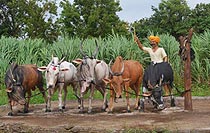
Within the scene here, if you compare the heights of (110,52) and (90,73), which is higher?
(110,52)

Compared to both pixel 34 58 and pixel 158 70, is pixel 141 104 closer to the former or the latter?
pixel 158 70

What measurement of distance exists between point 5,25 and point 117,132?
1265 inches

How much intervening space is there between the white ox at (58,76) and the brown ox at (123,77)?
114cm

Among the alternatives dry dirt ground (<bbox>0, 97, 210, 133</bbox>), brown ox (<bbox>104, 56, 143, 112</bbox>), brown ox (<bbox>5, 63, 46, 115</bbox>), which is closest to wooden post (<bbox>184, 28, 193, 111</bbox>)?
dry dirt ground (<bbox>0, 97, 210, 133</bbox>)

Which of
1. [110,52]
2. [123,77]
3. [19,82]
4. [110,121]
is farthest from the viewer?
[110,52]

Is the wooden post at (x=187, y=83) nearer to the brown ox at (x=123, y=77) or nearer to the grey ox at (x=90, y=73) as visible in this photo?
the brown ox at (x=123, y=77)

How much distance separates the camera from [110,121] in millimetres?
8766

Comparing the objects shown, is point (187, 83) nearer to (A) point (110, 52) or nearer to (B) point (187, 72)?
(B) point (187, 72)

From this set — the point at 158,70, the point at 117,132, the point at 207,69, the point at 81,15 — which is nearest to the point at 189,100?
the point at 158,70

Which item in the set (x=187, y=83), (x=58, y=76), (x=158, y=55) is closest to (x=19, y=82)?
(x=58, y=76)

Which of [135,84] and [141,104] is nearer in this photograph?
[141,104]

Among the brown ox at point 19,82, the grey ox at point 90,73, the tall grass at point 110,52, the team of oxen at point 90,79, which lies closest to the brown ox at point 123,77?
the team of oxen at point 90,79

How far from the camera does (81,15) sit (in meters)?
34.9

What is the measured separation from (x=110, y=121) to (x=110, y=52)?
8301 mm
